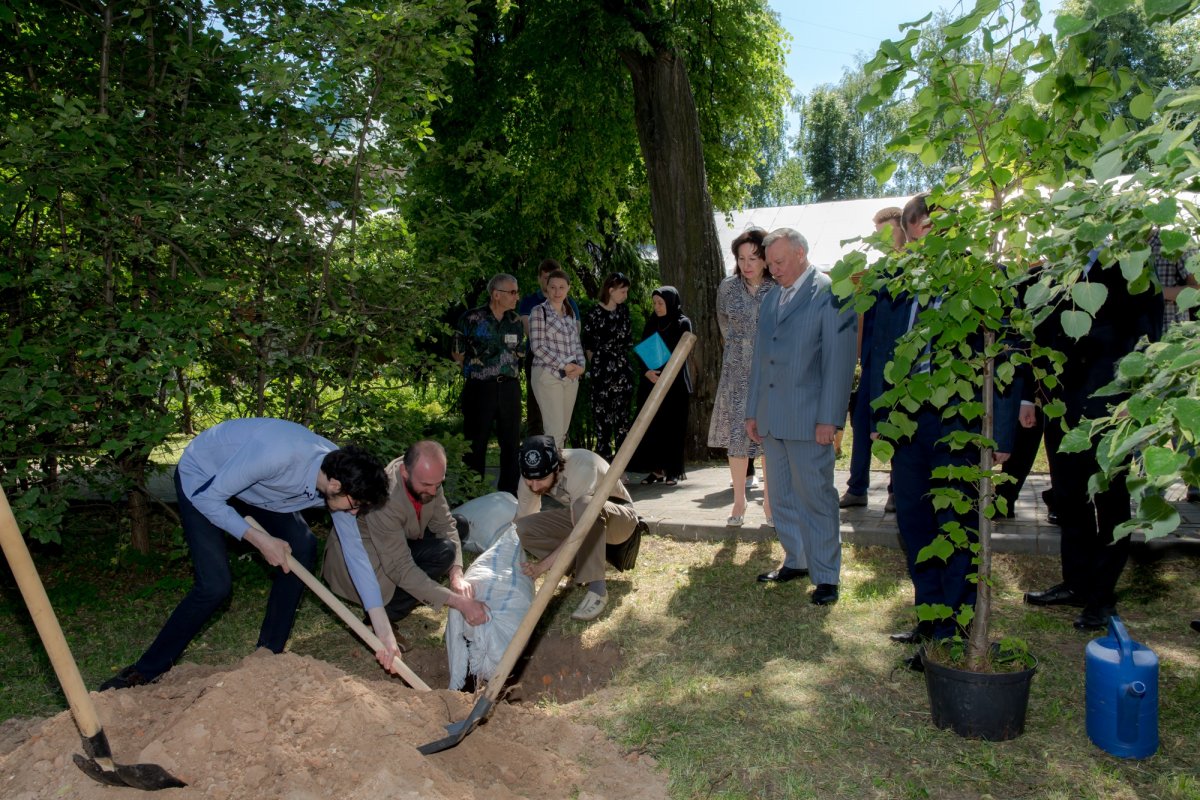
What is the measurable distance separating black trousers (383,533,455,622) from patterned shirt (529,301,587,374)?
116 inches

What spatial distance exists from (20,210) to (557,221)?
22.9 ft

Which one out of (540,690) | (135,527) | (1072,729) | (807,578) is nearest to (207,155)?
(135,527)

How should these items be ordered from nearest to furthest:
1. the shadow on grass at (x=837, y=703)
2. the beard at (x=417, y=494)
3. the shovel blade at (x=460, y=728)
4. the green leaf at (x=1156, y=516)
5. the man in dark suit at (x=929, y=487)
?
1. the green leaf at (x=1156, y=516)
2. the shadow on grass at (x=837, y=703)
3. the shovel blade at (x=460, y=728)
4. the man in dark suit at (x=929, y=487)
5. the beard at (x=417, y=494)

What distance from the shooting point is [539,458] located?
4.83 meters

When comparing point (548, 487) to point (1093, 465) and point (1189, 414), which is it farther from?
point (1189, 414)

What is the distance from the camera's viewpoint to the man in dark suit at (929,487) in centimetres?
412

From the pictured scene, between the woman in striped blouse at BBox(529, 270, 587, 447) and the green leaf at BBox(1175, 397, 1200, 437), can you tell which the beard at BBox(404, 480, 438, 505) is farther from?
the green leaf at BBox(1175, 397, 1200, 437)

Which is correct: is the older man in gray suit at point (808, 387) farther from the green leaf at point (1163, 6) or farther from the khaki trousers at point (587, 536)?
the green leaf at point (1163, 6)

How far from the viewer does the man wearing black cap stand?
5.04 meters

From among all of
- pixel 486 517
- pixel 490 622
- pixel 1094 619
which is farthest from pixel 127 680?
pixel 1094 619

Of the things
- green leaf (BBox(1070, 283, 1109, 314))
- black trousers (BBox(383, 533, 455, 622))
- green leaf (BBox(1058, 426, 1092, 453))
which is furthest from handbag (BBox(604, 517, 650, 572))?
green leaf (BBox(1058, 426, 1092, 453))

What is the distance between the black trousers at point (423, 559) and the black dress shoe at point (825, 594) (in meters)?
2.05

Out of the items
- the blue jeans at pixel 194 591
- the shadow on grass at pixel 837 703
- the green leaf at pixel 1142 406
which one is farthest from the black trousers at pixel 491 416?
the green leaf at pixel 1142 406

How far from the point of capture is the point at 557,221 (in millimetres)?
11852
